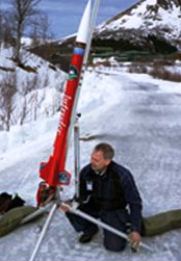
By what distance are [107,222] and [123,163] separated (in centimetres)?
300

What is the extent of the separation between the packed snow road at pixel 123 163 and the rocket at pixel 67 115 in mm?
724

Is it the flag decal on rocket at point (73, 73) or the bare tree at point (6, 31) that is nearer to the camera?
the flag decal on rocket at point (73, 73)

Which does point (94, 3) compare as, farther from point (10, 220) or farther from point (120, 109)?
point (120, 109)

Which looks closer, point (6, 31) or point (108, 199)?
point (108, 199)

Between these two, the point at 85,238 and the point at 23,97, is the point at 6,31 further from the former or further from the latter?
the point at 85,238

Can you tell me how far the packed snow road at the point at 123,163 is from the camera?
4.32m

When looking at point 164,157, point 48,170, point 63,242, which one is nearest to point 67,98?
point 48,170

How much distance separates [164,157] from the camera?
25.7 feet

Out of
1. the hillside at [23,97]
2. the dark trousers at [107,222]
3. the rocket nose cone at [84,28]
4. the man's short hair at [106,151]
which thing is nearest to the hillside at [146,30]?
the hillside at [23,97]

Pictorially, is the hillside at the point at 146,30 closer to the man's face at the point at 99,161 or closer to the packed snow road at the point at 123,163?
the packed snow road at the point at 123,163

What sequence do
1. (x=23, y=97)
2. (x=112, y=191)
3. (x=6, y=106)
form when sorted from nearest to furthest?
1. (x=112, y=191)
2. (x=6, y=106)
3. (x=23, y=97)

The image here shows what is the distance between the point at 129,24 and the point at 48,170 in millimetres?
101071

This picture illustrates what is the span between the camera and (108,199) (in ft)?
14.3

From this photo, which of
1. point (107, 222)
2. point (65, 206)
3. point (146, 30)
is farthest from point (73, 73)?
point (146, 30)
